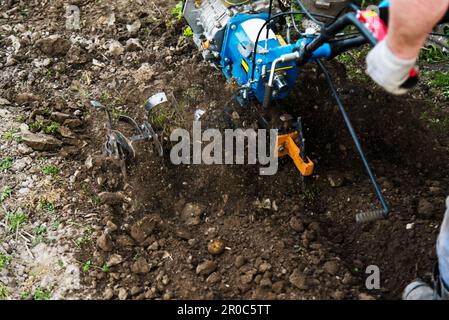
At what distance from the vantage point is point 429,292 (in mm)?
2582

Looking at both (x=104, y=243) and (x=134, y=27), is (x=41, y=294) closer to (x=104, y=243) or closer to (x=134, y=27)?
(x=104, y=243)

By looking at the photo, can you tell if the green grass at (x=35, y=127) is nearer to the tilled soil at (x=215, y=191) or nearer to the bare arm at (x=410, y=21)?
the tilled soil at (x=215, y=191)

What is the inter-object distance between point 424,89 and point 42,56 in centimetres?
309

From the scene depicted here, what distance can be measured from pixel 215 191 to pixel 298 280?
852 mm

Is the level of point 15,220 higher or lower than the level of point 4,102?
lower

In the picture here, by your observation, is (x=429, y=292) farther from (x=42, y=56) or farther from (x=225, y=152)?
(x=42, y=56)

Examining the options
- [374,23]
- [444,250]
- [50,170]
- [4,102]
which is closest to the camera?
[374,23]

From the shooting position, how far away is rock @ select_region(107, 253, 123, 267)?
2914 mm

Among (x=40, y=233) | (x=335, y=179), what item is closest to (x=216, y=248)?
(x=335, y=179)


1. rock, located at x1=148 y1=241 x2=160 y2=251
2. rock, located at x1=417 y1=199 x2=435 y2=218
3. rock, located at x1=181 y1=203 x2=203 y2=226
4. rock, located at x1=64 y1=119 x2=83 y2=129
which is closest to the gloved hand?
rock, located at x1=417 y1=199 x2=435 y2=218

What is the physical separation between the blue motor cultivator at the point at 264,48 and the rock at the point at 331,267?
491 mm

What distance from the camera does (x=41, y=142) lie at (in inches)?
137

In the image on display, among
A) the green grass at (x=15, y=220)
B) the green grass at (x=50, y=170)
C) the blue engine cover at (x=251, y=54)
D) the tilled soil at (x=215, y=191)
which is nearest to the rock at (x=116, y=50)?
the tilled soil at (x=215, y=191)

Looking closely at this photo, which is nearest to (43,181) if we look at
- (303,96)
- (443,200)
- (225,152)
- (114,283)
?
(114,283)
